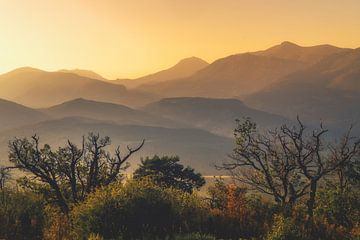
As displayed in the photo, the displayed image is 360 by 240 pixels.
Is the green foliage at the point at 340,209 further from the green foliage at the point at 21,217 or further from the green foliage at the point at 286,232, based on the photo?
the green foliage at the point at 21,217

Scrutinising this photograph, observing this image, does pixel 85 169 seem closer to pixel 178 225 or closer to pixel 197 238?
pixel 178 225

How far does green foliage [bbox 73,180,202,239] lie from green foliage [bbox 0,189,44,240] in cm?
295

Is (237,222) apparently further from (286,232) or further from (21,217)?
(21,217)

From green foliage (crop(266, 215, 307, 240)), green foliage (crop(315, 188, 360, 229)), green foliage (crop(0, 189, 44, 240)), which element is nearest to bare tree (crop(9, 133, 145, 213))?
green foliage (crop(0, 189, 44, 240))

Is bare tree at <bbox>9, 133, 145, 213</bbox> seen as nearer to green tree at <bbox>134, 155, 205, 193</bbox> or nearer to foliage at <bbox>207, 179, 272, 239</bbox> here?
foliage at <bbox>207, 179, 272, 239</bbox>

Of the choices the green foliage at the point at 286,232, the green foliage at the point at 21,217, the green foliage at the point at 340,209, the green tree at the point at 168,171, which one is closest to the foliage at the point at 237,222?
the green foliage at the point at 286,232

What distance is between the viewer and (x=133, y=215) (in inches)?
888

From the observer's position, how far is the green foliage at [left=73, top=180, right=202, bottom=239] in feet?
72.0

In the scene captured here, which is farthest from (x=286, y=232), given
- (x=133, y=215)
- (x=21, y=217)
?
(x=21, y=217)

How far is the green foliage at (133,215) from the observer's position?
21938 millimetres

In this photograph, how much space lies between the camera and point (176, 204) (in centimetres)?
2428

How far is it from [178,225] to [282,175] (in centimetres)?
1794

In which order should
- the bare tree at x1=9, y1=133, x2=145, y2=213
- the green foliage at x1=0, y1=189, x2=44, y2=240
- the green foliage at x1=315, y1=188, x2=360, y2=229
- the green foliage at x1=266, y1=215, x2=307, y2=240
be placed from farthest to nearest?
the bare tree at x1=9, y1=133, x2=145, y2=213
the green foliage at x1=315, y1=188, x2=360, y2=229
the green foliage at x1=0, y1=189, x2=44, y2=240
the green foliage at x1=266, y1=215, x2=307, y2=240

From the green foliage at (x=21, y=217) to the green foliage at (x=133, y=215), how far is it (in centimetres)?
295
